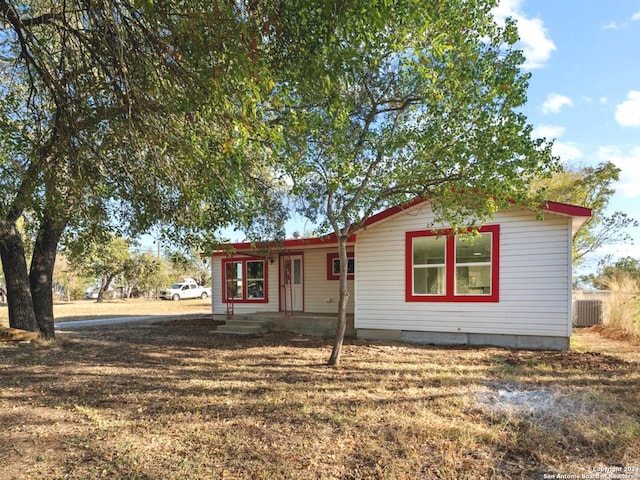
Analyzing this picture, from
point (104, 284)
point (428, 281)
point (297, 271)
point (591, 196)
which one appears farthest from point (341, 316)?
point (104, 284)

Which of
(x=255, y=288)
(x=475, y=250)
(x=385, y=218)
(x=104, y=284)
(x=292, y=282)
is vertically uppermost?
(x=385, y=218)

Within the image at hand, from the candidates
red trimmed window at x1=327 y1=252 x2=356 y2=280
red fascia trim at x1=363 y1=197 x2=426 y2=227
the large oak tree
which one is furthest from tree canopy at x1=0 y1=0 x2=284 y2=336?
red trimmed window at x1=327 y1=252 x2=356 y2=280

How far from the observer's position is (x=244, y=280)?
13781mm

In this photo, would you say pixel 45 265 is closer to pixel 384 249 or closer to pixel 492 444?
pixel 384 249

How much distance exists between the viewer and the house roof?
794 centimetres

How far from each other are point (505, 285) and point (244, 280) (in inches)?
322

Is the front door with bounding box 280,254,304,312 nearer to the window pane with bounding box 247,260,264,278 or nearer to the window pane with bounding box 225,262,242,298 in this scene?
the window pane with bounding box 247,260,264,278

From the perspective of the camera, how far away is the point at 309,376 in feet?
19.9

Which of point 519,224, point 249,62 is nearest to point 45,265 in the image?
point 249,62

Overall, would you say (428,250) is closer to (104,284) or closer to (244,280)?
(244,280)

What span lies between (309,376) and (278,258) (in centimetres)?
745

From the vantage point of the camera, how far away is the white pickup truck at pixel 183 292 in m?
31.0

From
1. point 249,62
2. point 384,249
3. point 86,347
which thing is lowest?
point 86,347

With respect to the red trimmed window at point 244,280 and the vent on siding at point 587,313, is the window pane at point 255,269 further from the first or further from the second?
the vent on siding at point 587,313
